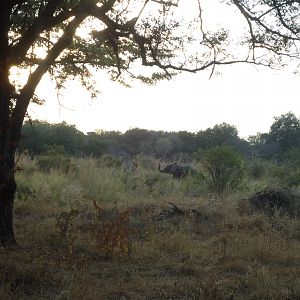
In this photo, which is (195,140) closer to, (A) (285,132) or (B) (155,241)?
(A) (285,132)

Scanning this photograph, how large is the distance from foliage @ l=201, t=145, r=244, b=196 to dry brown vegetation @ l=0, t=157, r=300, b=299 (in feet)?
5.23

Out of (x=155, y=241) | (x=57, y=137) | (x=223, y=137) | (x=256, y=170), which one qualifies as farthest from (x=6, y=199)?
(x=223, y=137)

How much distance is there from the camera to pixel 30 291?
501cm

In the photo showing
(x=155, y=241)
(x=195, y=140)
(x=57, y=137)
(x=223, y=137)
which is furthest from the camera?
(x=223, y=137)

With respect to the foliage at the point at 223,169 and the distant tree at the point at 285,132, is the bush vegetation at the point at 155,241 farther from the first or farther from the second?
the distant tree at the point at 285,132

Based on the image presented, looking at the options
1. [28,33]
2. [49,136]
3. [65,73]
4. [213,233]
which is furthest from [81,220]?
[49,136]

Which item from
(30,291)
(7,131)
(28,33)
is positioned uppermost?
(28,33)

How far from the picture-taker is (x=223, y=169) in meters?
13.8

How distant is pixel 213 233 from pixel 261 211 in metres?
2.06

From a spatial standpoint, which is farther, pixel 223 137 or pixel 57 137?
pixel 223 137

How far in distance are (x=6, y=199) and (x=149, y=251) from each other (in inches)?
84.1

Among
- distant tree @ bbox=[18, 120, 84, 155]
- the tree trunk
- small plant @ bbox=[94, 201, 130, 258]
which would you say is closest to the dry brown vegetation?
small plant @ bbox=[94, 201, 130, 258]

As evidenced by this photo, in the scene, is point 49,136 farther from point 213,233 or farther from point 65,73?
point 213,233

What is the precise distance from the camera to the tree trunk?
6.55 m
